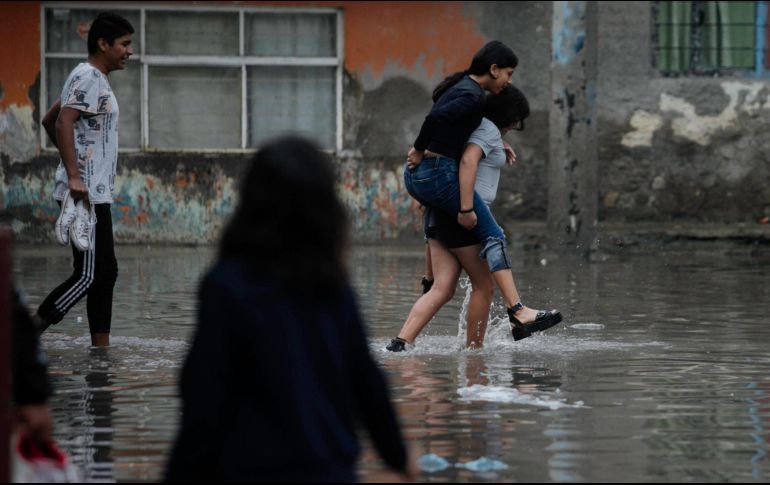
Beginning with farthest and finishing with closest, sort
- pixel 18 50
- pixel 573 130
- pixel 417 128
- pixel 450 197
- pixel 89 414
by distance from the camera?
pixel 417 128
pixel 18 50
pixel 573 130
pixel 450 197
pixel 89 414

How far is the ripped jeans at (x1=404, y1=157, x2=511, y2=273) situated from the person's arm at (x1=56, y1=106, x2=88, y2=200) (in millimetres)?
1761

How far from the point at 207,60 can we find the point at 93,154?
9358 mm

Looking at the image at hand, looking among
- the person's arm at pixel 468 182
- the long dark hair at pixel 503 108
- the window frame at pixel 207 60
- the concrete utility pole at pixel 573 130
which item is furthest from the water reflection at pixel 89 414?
the window frame at pixel 207 60

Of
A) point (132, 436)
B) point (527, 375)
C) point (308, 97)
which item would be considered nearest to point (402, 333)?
point (527, 375)

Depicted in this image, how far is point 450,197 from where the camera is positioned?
859 cm

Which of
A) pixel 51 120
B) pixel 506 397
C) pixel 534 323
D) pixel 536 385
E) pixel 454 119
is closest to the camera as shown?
pixel 506 397

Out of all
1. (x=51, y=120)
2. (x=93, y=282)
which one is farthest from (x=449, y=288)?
(x=51, y=120)

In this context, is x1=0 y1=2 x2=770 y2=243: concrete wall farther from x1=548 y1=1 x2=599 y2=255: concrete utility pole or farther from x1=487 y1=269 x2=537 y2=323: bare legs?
x1=487 y1=269 x2=537 y2=323: bare legs

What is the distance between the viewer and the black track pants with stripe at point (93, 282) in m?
8.66

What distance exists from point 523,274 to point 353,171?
3.83 meters

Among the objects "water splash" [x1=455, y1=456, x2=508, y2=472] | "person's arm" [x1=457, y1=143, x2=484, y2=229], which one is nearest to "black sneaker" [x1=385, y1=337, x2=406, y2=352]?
"person's arm" [x1=457, y1=143, x2=484, y2=229]

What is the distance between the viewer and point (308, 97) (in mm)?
18281

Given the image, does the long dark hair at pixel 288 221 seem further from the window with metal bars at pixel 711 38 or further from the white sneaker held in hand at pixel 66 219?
the window with metal bars at pixel 711 38

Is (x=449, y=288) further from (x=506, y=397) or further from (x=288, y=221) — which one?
(x=288, y=221)
